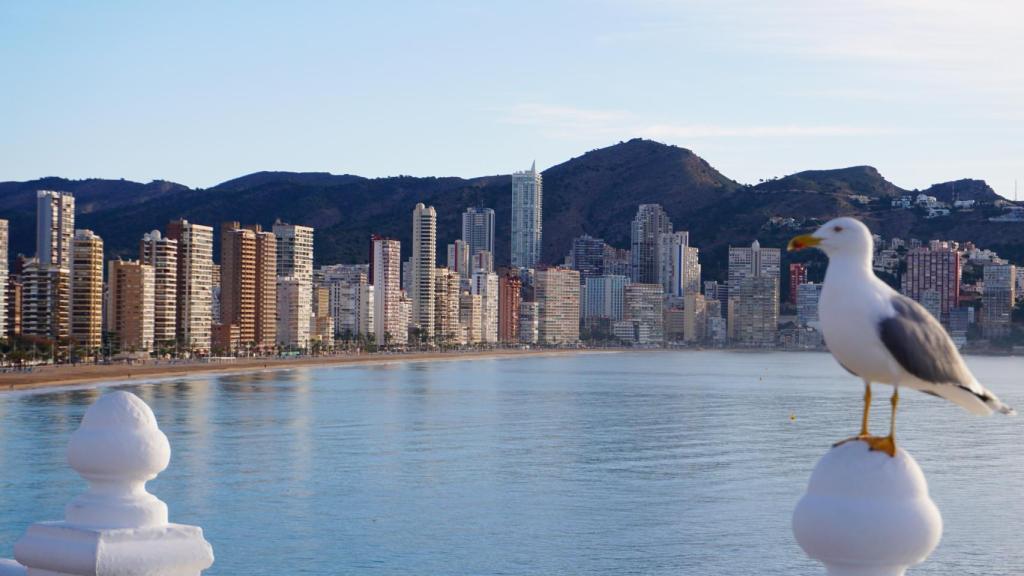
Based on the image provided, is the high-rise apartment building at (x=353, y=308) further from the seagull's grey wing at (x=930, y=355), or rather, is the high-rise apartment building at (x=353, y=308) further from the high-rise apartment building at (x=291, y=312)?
the seagull's grey wing at (x=930, y=355)

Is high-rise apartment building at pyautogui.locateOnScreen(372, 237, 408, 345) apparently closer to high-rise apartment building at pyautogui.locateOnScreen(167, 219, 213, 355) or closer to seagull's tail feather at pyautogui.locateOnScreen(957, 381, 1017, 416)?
high-rise apartment building at pyautogui.locateOnScreen(167, 219, 213, 355)

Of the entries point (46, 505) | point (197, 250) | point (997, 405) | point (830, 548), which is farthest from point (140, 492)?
point (197, 250)

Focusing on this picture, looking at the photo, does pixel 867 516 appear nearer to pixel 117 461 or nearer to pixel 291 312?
pixel 117 461

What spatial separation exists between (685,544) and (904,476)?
98.7 feet

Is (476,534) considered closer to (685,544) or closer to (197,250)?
(685,544)

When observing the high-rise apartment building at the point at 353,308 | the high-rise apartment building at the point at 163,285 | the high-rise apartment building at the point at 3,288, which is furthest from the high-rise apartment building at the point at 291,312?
the high-rise apartment building at the point at 3,288

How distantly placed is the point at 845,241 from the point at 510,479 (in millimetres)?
40985

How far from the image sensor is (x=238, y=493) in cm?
3997

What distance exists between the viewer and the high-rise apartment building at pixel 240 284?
495 feet

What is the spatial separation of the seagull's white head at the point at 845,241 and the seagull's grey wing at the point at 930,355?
0.54 feet

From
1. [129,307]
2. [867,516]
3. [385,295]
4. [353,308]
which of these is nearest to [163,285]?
[129,307]

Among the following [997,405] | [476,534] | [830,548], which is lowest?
[476,534]

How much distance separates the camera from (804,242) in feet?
12.1

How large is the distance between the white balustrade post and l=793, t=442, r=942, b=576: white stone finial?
179 centimetres
